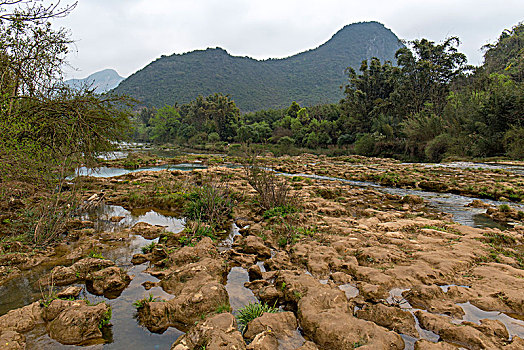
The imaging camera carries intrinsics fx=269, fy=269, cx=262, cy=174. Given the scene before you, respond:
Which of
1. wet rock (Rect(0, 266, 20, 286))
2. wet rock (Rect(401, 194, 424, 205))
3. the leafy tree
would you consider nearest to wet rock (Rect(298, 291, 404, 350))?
wet rock (Rect(0, 266, 20, 286))

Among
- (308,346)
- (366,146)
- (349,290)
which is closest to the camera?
(308,346)

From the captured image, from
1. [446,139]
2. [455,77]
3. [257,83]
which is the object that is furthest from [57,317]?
[257,83]

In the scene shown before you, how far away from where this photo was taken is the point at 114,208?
8.91 m

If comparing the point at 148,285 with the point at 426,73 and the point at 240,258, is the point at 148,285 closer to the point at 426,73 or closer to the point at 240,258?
the point at 240,258

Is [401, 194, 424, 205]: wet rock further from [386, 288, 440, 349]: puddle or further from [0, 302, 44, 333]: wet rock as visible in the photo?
[0, 302, 44, 333]: wet rock

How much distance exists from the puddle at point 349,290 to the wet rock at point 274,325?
1.00 metres

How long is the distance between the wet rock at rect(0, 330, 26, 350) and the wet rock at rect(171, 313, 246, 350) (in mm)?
1520

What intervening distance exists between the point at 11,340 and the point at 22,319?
16.9 inches

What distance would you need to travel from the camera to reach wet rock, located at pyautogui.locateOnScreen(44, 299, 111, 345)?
2.85 meters

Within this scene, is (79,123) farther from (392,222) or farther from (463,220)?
(463,220)

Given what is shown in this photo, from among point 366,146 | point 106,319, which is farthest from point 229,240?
point 366,146

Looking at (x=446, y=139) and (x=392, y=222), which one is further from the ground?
(x=446, y=139)

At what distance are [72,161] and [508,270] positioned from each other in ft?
27.7

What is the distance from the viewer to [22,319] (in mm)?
3029
